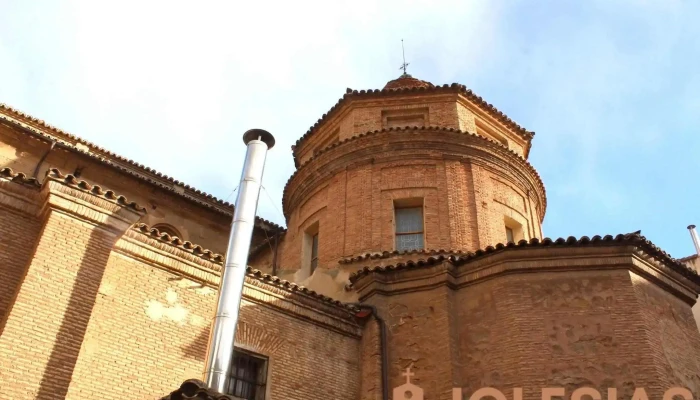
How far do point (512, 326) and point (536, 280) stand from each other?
41.6 inches

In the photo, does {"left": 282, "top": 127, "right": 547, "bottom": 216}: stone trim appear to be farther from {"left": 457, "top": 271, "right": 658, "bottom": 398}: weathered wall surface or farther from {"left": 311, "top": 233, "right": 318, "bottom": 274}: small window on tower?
{"left": 457, "top": 271, "right": 658, "bottom": 398}: weathered wall surface

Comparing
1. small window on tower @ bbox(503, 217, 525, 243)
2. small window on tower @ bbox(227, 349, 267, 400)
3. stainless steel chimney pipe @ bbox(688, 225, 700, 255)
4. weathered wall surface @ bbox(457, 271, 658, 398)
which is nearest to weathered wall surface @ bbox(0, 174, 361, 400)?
small window on tower @ bbox(227, 349, 267, 400)

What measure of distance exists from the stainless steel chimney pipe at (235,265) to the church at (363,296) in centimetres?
73

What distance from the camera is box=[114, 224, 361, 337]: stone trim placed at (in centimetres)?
1024

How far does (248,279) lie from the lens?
440 inches

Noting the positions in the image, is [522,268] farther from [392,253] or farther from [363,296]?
[392,253]

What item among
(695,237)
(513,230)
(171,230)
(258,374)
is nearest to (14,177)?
(258,374)

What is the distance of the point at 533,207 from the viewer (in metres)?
17.5

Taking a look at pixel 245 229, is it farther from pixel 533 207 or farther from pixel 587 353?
pixel 533 207

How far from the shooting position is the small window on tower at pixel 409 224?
49.8 ft

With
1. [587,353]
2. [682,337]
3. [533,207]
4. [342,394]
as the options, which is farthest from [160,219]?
[682,337]

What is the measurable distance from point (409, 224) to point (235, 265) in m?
6.50

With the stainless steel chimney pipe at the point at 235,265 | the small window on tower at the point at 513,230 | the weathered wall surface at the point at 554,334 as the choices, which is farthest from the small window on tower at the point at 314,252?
the weathered wall surface at the point at 554,334

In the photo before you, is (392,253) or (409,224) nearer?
(392,253)
